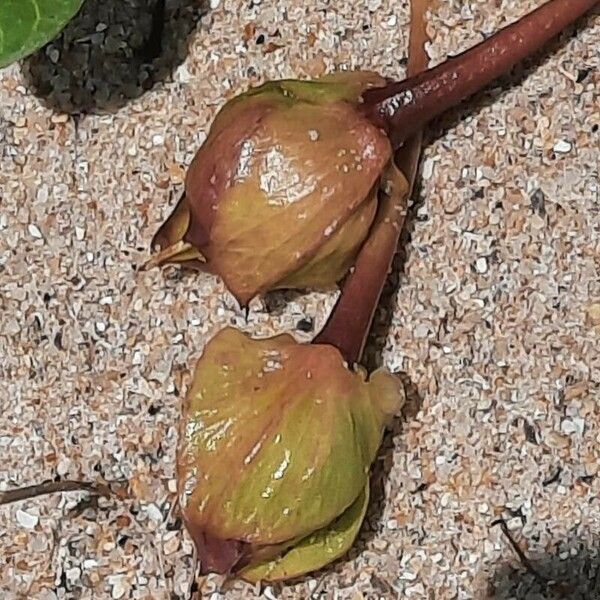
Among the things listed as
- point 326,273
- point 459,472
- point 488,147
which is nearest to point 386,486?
point 459,472

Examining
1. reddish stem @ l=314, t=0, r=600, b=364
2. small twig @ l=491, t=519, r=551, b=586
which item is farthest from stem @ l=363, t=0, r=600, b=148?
small twig @ l=491, t=519, r=551, b=586

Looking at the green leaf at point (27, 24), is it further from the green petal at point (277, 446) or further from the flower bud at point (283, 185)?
the green petal at point (277, 446)

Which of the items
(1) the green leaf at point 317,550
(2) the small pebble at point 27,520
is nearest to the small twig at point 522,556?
(1) the green leaf at point 317,550

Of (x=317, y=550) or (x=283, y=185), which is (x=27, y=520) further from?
(x=283, y=185)

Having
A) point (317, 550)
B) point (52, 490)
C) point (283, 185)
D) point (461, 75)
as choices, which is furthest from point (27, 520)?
point (461, 75)

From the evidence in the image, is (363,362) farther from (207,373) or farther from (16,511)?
(16,511)
